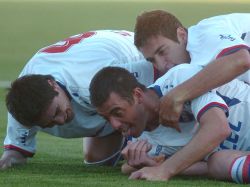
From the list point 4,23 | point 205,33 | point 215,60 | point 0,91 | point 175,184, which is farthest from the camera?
point 4,23

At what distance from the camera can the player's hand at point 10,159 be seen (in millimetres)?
5452

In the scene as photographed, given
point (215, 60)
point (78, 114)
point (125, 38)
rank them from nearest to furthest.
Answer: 1. point (215, 60)
2. point (78, 114)
3. point (125, 38)

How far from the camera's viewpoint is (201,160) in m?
4.77

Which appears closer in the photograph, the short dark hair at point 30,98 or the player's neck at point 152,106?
the player's neck at point 152,106

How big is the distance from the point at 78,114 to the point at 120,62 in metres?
0.45

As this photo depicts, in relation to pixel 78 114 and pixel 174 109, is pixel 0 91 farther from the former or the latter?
pixel 174 109

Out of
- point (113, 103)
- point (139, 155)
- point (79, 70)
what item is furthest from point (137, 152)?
point (79, 70)

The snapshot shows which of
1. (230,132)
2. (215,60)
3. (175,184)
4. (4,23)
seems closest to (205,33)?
(215,60)

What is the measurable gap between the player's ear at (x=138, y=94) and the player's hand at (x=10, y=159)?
3.93ft

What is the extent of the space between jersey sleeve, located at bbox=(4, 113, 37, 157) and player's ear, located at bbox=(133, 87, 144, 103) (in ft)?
4.37

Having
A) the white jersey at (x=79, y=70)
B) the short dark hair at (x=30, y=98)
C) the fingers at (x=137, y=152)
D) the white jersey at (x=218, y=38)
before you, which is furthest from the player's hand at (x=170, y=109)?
the white jersey at (x=79, y=70)

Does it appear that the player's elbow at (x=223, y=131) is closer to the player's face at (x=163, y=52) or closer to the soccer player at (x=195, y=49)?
the soccer player at (x=195, y=49)

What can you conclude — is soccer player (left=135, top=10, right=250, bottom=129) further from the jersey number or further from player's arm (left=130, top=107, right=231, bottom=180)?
the jersey number

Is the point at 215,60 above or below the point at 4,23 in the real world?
above
